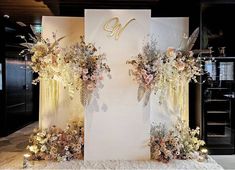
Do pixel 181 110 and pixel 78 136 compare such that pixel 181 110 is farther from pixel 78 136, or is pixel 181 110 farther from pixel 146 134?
pixel 78 136

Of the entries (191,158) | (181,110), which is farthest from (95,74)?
(191,158)

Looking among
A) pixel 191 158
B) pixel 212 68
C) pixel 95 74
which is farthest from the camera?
pixel 212 68

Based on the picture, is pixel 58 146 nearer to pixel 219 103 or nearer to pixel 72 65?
pixel 72 65

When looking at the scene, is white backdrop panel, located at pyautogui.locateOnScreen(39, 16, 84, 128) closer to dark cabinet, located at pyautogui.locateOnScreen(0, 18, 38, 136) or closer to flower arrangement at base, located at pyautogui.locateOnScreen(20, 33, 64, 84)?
flower arrangement at base, located at pyautogui.locateOnScreen(20, 33, 64, 84)

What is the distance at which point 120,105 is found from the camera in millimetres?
4645

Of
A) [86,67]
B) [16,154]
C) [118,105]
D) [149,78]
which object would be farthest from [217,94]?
[16,154]

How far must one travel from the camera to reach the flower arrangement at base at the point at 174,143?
4.68m

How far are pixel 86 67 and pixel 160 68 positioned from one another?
45.7 inches

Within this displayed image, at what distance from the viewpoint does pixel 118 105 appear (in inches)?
183

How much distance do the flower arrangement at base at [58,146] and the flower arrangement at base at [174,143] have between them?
1210 mm

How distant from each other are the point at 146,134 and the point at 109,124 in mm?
619

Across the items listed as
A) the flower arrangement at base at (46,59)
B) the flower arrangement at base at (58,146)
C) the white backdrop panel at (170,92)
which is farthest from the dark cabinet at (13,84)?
the white backdrop panel at (170,92)

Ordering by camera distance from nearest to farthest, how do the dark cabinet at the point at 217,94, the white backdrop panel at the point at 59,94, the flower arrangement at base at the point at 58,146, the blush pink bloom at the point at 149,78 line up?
the blush pink bloom at the point at 149,78 < the flower arrangement at base at the point at 58,146 < the white backdrop panel at the point at 59,94 < the dark cabinet at the point at 217,94

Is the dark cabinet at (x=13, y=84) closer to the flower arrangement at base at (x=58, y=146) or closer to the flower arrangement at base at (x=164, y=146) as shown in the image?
the flower arrangement at base at (x=58, y=146)
